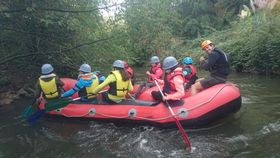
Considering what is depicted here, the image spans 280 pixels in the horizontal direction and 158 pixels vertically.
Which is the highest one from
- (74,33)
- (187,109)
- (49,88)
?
(74,33)

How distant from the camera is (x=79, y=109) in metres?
7.74

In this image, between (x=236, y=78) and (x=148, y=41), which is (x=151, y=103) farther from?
(x=236, y=78)

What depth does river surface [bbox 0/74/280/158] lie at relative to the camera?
227 inches

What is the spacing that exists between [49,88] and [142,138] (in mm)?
2593

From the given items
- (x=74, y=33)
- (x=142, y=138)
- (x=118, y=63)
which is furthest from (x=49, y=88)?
(x=142, y=138)

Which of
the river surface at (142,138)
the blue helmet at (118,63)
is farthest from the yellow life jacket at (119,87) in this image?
the river surface at (142,138)

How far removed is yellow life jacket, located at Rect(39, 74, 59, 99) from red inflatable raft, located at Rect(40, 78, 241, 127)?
1.30 metres

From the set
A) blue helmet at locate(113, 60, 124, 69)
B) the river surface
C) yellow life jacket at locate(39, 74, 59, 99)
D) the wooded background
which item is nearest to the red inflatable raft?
the river surface

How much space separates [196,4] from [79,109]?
16.4m

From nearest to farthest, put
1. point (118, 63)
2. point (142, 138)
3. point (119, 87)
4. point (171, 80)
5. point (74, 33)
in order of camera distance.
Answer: point (142, 138)
point (171, 80)
point (118, 63)
point (119, 87)
point (74, 33)

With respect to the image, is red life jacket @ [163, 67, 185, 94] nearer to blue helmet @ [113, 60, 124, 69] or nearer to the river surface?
the river surface

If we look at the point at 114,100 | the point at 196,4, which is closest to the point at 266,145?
the point at 114,100

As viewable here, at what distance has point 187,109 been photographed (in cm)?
664

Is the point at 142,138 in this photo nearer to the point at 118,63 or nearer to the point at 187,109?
the point at 187,109
